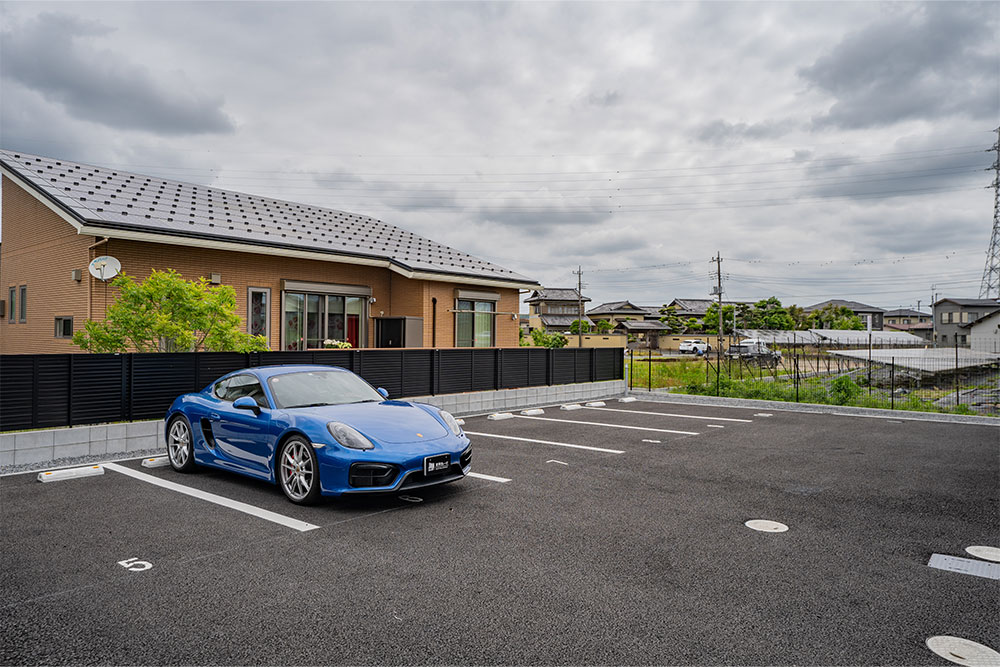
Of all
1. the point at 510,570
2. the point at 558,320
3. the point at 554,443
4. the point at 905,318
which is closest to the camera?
the point at 510,570

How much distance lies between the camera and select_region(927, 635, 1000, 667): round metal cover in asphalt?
278cm

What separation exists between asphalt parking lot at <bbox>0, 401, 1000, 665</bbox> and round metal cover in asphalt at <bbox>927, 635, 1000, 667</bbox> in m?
0.08

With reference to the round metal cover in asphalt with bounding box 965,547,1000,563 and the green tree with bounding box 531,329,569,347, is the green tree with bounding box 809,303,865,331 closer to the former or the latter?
the green tree with bounding box 531,329,569,347

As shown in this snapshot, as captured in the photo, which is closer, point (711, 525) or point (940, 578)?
point (940, 578)

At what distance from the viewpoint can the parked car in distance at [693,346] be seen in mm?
46688

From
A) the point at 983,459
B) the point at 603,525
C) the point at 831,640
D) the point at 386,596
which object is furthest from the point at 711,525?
the point at 983,459

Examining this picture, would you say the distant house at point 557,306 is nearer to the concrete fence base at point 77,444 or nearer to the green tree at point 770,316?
the green tree at point 770,316

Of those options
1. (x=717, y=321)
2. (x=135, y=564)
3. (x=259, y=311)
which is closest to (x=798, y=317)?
(x=717, y=321)

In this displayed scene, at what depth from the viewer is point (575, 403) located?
14883mm

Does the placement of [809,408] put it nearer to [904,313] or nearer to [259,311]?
[259,311]

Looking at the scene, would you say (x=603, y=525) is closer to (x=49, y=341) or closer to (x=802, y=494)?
(x=802, y=494)

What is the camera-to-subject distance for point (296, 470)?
5.44 m

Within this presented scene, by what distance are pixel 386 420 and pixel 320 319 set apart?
9893 mm

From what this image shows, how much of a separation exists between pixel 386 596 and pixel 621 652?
1357 millimetres
